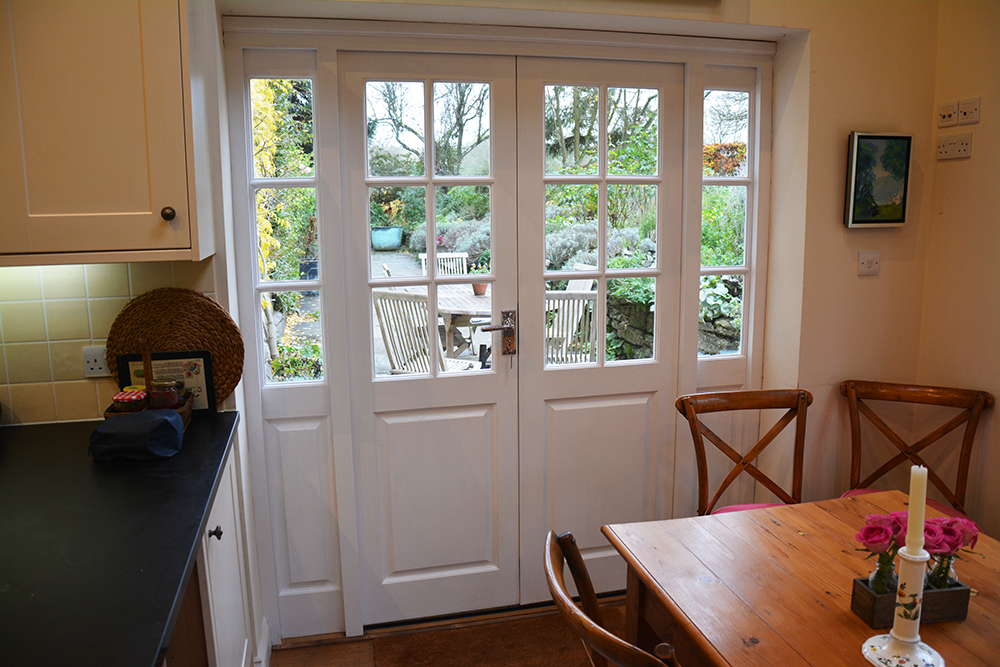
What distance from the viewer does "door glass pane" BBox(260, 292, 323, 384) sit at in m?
2.36

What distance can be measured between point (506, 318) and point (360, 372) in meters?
0.54

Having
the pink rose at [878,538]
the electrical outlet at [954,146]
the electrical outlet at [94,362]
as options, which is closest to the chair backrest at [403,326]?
the electrical outlet at [94,362]

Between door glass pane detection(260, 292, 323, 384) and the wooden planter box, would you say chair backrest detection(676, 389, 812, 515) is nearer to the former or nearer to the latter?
the wooden planter box

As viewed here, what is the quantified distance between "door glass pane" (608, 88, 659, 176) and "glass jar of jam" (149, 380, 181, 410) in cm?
161

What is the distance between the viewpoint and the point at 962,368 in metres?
2.50

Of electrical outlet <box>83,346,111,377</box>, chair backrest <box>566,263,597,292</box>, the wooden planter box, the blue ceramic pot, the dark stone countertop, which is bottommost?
the wooden planter box

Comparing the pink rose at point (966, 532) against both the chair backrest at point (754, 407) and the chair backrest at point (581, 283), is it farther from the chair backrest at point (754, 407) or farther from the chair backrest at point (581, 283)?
the chair backrest at point (581, 283)

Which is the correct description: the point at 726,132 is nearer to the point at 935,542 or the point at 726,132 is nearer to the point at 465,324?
the point at 465,324

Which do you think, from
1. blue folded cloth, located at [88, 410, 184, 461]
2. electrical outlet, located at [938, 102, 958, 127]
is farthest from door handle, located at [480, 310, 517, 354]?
electrical outlet, located at [938, 102, 958, 127]

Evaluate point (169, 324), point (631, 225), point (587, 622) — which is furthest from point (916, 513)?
point (169, 324)

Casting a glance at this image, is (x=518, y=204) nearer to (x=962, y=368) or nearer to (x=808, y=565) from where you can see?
(x=808, y=565)

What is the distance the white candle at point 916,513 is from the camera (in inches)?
41.9

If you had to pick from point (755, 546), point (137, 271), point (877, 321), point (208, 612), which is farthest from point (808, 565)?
point (137, 271)

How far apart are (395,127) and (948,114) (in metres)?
1.92
